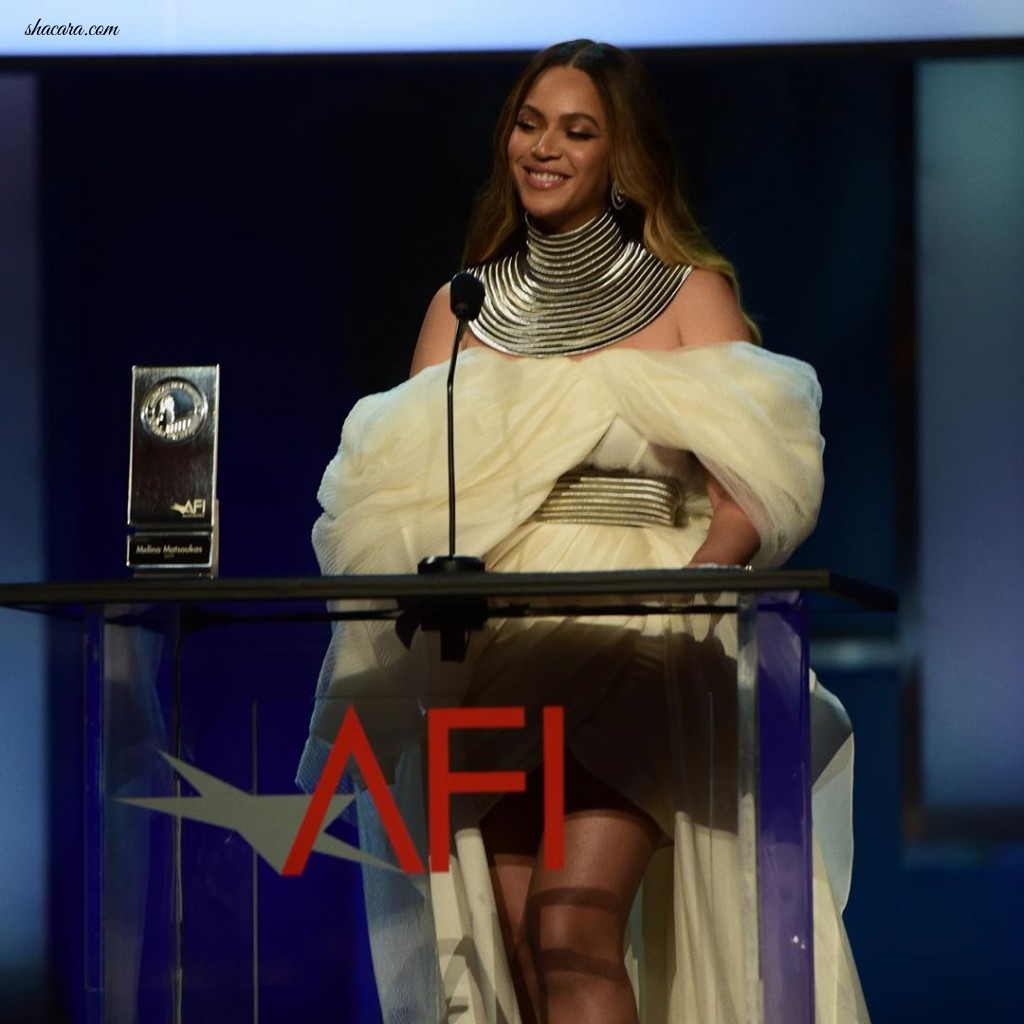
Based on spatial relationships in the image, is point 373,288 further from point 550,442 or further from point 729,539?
point 729,539

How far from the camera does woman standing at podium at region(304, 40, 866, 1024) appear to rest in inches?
85.7

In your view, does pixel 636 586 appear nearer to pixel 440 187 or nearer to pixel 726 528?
pixel 726 528

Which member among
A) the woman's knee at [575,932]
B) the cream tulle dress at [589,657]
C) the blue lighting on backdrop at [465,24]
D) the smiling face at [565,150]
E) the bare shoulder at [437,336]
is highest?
the blue lighting on backdrop at [465,24]

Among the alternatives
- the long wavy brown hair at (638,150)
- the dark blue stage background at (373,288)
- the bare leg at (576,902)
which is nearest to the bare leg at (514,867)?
the bare leg at (576,902)

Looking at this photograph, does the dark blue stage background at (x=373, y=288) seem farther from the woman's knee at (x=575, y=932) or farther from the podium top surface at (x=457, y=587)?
the podium top surface at (x=457, y=587)

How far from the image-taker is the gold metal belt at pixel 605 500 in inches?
97.8

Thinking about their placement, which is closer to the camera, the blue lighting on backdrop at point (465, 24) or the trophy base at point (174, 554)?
the trophy base at point (174, 554)

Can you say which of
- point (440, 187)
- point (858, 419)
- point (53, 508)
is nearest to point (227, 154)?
point (440, 187)

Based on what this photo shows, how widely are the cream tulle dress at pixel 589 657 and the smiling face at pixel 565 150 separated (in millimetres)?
230

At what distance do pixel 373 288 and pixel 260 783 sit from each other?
1.63 m

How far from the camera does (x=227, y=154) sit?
3.59 meters

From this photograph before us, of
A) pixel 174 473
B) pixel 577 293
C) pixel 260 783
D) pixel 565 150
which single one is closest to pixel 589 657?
pixel 260 783

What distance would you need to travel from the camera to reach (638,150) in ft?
8.68

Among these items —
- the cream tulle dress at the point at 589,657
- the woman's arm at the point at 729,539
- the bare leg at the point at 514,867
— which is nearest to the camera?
the cream tulle dress at the point at 589,657
